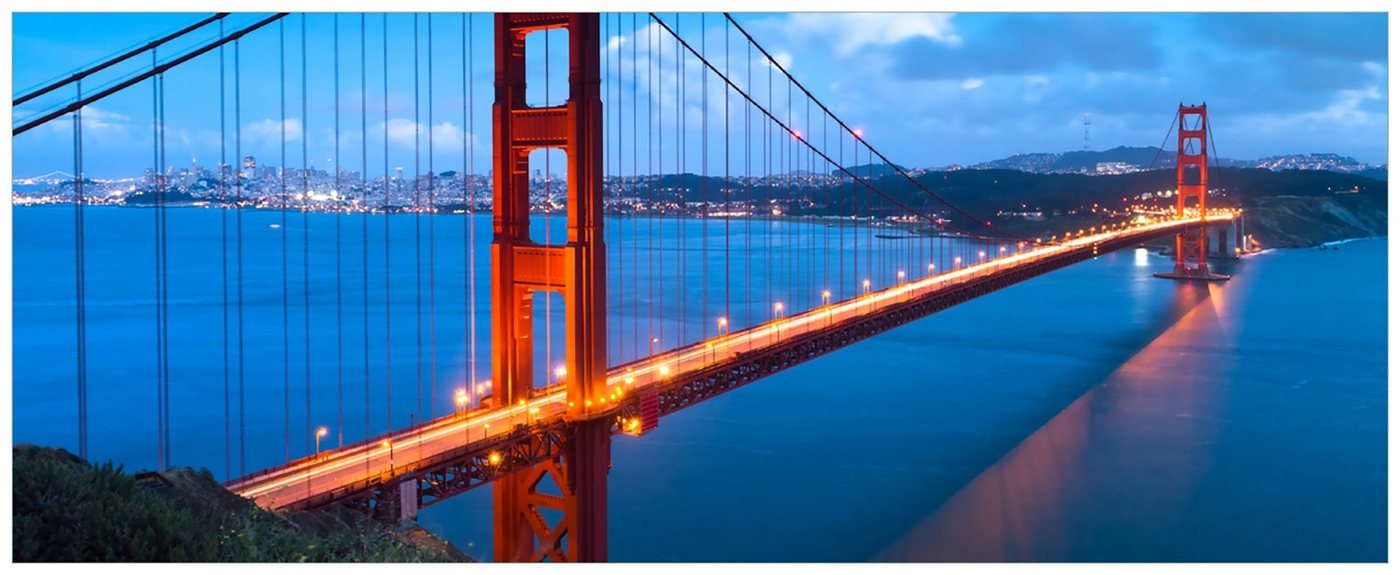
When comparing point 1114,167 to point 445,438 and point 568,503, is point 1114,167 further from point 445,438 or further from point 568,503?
point 445,438

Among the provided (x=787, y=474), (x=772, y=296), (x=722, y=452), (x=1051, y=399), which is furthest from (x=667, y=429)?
(x=772, y=296)

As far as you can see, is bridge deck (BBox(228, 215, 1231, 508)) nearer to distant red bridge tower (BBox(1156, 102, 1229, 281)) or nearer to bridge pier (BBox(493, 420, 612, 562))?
bridge pier (BBox(493, 420, 612, 562))

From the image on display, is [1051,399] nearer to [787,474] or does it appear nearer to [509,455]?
[787,474]

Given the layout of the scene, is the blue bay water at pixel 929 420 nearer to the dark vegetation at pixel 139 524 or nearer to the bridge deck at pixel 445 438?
the bridge deck at pixel 445 438

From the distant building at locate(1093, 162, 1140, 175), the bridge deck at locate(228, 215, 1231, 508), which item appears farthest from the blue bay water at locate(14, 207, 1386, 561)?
the distant building at locate(1093, 162, 1140, 175)

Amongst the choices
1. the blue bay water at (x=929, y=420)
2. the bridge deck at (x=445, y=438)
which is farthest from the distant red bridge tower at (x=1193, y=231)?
the bridge deck at (x=445, y=438)
